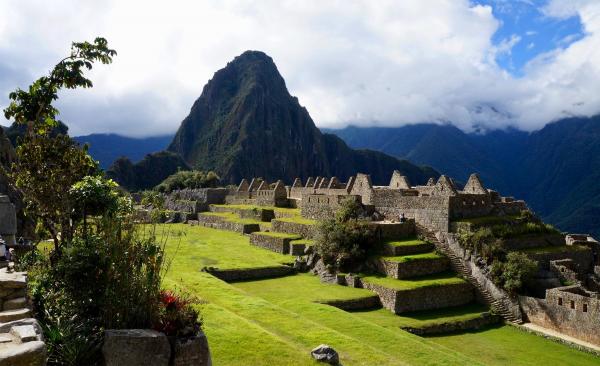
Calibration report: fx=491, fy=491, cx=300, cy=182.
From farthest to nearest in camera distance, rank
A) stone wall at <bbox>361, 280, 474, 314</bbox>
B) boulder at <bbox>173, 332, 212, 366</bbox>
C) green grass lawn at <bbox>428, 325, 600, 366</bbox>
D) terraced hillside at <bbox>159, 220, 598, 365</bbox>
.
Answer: stone wall at <bbox>361, 280, 474, 314</bbox>, green grass lawn at <bbox>428, 325, 600, 366</bbox>, terraced hillside at <bbox>159, 220, 598, 365</bbox>, boulder at <bbox>173, 332, 212, 366</bbox>

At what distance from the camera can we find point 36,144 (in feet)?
38.6

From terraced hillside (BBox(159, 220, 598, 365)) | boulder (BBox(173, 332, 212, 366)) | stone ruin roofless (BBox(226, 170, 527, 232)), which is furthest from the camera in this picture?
stone ruin roofless (BBox(226, 170, 527, 232))

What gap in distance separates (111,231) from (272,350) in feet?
17.1

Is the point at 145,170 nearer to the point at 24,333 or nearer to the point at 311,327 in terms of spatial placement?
→ the point at 311,327

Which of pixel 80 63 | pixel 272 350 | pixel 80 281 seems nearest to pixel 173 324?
pixel 80 281

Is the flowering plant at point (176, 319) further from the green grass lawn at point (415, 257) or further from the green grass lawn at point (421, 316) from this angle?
the green grass lawn at point (415, 257)

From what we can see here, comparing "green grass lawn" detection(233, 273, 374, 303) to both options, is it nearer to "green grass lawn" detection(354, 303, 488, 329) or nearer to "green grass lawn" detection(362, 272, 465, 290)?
"green grass lawn" detection(362, 272, 465, 290)

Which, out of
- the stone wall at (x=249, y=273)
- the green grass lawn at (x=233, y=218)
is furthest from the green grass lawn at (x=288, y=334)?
the green grass lawn at (x=233, y=218)

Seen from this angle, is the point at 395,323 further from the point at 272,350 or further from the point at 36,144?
the point at 36,144

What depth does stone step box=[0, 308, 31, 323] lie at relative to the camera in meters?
7.37

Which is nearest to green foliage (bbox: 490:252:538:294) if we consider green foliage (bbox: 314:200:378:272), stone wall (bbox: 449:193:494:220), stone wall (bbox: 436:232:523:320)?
stone wall (bbox: 436:232:523:320)

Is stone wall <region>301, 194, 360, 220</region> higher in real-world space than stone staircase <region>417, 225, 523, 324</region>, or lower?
higher

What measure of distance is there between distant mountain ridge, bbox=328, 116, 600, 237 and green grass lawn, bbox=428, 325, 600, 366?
2379 inches

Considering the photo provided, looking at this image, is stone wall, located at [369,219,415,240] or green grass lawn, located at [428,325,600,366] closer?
green grass lawn, located at [428,325,600,366]
